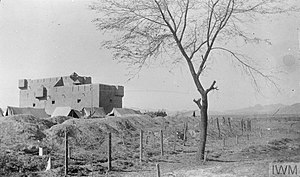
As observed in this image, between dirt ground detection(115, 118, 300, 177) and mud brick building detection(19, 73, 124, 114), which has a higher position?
mud brick building detection(19, 73, 124, 114)

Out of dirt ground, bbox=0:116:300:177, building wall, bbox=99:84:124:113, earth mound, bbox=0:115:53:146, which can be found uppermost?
building wall, bbox=99:84:124:113

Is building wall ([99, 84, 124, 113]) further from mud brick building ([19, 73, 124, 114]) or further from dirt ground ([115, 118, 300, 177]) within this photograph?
dirt ground ([115, 118, 300, 177])

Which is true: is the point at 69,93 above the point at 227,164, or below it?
above

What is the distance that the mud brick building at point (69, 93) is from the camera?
38594 mm

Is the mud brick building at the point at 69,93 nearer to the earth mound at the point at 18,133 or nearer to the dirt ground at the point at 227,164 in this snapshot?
the earth mound at the point at 18,133

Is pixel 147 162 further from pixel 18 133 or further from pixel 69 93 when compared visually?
pixel 69 93

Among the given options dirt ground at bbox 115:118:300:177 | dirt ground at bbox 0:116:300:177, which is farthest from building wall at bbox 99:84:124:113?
dirt ground at bbox 115:118:300:177

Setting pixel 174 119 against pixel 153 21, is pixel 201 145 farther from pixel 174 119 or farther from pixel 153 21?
pixel 174 119

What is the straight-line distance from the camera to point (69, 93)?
1561 inches

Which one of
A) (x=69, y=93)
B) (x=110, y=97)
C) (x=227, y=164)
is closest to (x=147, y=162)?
(x=227, y=164)

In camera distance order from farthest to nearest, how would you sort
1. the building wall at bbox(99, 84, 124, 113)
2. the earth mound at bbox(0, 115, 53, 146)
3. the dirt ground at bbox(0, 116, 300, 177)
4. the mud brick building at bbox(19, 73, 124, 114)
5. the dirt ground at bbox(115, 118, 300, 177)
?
the building wall at bbox(99, 84, 124, 113) → the mud brick building at bbox(19, 73, 124, 114) → the earth mound at bbox(0, 115, 53, 146) → the dirt ground at bbox(0, 116, 300, 177) → the dirt ground at bbox(115, 118, 300, 177)

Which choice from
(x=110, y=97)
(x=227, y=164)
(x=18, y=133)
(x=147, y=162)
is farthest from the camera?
(x=110, y=97)

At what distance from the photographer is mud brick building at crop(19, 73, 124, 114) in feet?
127

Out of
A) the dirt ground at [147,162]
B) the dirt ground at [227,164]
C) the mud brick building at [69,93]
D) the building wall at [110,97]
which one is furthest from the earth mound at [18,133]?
the building wall at [110,97]
